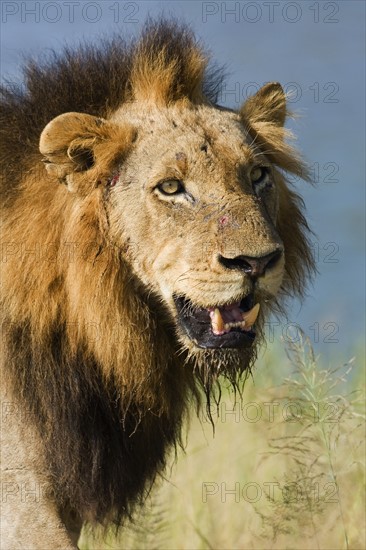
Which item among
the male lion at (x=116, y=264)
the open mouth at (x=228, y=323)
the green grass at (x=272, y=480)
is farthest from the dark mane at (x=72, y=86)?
the green grass at (x=272, y=480)

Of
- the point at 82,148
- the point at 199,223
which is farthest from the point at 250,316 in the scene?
the point at 82,148

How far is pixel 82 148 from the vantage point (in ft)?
15.3

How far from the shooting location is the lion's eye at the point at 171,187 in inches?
181

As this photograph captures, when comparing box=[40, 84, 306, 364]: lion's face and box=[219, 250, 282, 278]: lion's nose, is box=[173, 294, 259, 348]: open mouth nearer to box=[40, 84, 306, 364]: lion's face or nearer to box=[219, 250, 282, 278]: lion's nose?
box=[40, 84, 306, 364]: lion's face

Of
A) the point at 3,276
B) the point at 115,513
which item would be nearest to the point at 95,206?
the point at 3,276

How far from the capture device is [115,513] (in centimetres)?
517

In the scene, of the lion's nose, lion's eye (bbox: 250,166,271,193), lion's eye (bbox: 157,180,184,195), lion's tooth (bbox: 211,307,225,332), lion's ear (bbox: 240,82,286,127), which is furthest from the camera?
lion's ear (bbox: 240,82,286,127)

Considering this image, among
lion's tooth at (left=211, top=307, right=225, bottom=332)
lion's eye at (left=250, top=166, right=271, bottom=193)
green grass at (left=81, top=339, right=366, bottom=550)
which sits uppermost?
lion's eye at (left=250, top=166, right=271, bottom=193)

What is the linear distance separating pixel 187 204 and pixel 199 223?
12 cm

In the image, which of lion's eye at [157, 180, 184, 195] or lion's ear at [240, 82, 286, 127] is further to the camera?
lion's ear at [240, 82, 286, 127]

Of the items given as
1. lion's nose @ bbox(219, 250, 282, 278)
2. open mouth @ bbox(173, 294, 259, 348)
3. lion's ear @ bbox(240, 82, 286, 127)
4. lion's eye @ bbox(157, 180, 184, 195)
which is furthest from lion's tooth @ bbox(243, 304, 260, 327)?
lion's ear @ bbox(240, 82, 286, 127)

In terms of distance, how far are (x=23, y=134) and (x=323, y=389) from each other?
190cm

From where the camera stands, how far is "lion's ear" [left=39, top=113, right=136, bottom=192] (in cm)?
461

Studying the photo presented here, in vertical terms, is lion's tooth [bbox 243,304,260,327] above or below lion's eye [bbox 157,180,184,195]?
below
